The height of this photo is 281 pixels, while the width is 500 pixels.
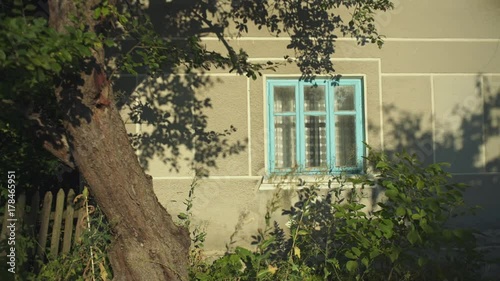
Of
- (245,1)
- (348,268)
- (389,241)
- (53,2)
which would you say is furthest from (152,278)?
(245,1)

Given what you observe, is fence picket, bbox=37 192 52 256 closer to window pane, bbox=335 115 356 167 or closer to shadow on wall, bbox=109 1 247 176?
shadow on wall, bbox=109 1 247 176

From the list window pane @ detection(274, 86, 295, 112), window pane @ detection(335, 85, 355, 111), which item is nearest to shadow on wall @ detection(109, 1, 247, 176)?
window pane @ detection(274, 86, 295, 112)

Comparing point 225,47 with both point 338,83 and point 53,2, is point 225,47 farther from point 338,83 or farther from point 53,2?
point 53,2

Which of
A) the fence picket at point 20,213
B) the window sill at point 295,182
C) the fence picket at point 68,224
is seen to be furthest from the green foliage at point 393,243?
the fence picket at point 20,213

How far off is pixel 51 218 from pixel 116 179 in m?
1.30

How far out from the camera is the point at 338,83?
23.5 ft

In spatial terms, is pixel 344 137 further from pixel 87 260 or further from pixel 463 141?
pixel 87 260

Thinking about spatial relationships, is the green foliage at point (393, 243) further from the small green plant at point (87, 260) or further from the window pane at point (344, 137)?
the window pane at point (344, 137)

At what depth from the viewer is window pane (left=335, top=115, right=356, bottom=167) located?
23.3 feet

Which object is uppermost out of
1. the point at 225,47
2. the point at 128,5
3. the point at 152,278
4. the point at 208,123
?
the point at 128,5

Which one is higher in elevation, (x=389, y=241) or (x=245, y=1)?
(x=245, y=1)

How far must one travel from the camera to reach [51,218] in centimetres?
582

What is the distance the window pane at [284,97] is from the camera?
714 centimetres

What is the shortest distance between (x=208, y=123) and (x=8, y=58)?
11.2ft
